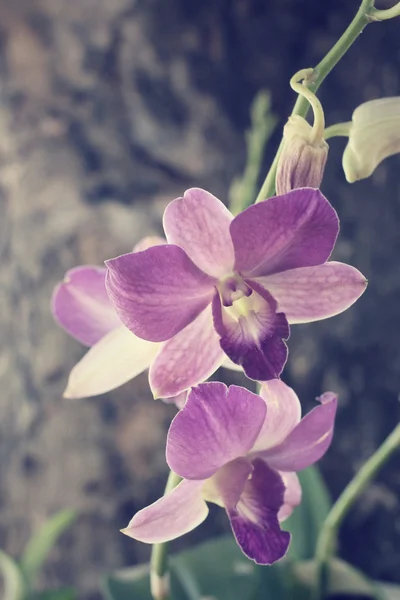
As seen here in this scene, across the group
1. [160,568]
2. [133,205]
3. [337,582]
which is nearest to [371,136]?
[160,568]

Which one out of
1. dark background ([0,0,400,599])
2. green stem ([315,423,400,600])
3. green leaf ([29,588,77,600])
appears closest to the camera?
green stem ([315,423,400,600])

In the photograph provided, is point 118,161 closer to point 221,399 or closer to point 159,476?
point 159,476

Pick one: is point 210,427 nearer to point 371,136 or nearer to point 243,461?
point 243,461

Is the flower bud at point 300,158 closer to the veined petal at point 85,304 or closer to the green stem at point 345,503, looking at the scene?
the veined petal at point 85,304

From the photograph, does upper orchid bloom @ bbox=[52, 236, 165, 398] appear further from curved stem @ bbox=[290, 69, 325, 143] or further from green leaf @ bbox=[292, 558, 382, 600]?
green leaf @ bbox=[292, 558, 382, 600]

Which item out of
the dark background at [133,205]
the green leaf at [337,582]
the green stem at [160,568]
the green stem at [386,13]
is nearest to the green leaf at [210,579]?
the green leaf at [337,582]

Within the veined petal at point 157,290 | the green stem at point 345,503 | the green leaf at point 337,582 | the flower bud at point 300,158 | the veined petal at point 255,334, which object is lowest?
the green leaf at point 337,582

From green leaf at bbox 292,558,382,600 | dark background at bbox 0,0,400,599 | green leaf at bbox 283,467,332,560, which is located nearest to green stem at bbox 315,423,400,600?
green leaf at bbox 292,558,382,600

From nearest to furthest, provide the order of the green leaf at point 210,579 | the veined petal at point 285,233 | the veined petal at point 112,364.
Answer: the veined petal at point 285,233 → the veined petal at point 112,364 → the green leaf at point 210,579

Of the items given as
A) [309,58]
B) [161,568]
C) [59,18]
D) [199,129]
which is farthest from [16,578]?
[309,58]
